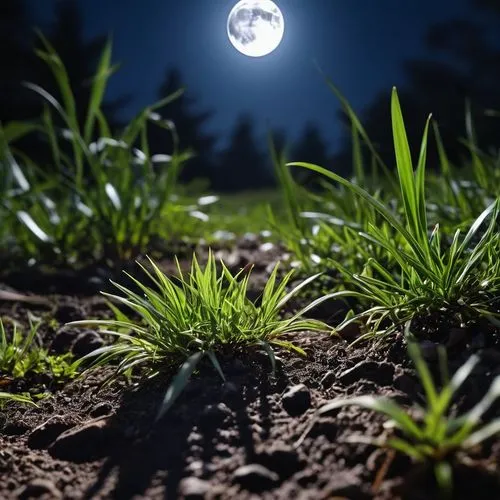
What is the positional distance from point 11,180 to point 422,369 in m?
3.00

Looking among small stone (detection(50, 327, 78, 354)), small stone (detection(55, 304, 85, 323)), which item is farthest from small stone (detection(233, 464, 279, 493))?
small stone (detection(55, 304, 85, 323))

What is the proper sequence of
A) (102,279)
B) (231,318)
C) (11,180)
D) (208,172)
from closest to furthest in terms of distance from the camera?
(231,318) < (102,279) < (11,180) < (208,172)

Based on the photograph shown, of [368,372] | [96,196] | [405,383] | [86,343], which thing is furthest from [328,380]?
[96,196]

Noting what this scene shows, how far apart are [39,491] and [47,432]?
0.27 metres

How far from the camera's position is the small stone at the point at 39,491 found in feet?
3.86

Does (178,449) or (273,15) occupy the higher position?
(273,15)

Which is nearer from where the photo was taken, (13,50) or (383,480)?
(383,480)

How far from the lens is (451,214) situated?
245cm

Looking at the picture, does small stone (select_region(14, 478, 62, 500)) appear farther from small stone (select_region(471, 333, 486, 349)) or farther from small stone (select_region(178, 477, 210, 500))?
small stone (select_region(471, 333, 486, 349))

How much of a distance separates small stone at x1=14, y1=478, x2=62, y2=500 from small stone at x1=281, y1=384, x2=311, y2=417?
0.51 m

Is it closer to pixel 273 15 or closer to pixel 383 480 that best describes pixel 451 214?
pixel 273 15

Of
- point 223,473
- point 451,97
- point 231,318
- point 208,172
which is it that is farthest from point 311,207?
point 208,172

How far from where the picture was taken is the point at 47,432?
145cm

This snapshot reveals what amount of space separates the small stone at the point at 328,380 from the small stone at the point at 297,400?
9cm
